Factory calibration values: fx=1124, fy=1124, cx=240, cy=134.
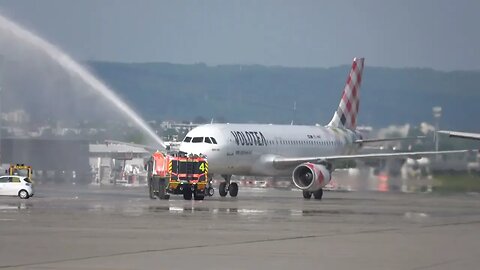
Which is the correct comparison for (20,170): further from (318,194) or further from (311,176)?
(318,194)

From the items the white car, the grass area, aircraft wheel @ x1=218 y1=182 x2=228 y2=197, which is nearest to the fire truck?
aircraft wheel @ x1=218 y1=182 x2=228 y2=197

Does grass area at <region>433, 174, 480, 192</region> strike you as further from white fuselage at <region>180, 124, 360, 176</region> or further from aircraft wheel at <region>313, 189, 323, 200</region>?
white fuselage at <region>180, 124, 360, 176</region>

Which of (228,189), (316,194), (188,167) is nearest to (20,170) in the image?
(228,189)

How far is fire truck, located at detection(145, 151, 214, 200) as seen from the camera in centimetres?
5556

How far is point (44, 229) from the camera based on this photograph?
102 ft

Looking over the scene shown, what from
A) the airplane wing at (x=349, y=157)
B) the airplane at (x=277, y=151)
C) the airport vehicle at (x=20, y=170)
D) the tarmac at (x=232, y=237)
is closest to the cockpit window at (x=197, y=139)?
the airplane at (x=277, y=151)

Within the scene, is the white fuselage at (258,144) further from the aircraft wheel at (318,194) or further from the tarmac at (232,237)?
the tarmac at (232,237)

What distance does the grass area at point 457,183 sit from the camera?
62719mm

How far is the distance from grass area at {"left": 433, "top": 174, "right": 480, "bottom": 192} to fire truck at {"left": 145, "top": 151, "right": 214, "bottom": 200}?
50.3 feet

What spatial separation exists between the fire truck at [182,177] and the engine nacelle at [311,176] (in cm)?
728

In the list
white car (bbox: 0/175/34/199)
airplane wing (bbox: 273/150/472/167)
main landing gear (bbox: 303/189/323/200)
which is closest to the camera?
white car (bbox: 0/175/34/199)

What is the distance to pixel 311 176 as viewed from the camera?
62.3 m

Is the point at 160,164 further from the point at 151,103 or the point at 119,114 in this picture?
the point at 151,103

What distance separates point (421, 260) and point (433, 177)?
42535mm
